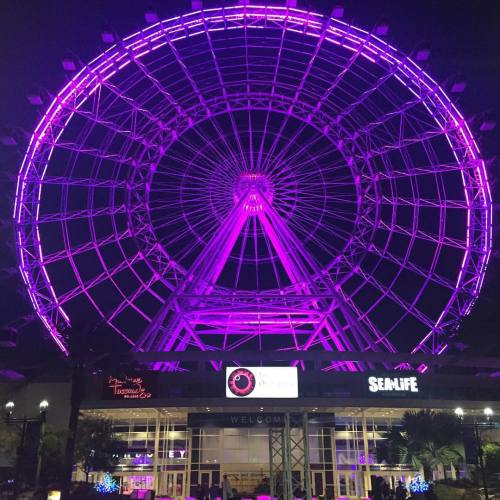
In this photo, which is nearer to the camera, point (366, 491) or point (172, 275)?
point (366, 491)

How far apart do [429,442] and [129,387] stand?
16088 millimetres

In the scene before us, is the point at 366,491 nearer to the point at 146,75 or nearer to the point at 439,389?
the point at 439,389

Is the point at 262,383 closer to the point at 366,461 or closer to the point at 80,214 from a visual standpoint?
the point at 366,461

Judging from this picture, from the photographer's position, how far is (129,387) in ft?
100

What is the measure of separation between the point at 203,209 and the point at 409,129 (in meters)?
13.8

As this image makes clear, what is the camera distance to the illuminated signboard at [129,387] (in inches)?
1201

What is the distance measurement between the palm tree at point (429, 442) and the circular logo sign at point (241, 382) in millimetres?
8431

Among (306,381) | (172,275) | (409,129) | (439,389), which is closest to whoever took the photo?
(306,381)

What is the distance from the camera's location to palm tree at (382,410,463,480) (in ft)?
94.7

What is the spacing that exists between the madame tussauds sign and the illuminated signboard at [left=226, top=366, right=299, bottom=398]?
4.40 meters

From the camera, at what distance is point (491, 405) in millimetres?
32531

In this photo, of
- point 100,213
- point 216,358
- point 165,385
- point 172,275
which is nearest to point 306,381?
point 216,358

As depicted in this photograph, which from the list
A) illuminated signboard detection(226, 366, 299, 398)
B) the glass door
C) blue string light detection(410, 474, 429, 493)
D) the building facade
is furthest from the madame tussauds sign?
the glass door

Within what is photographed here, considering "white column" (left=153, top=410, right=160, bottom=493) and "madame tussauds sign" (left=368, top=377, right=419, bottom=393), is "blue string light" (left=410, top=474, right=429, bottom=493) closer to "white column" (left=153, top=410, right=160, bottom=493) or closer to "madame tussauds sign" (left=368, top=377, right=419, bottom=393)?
"madame tussauds sign" (left=368, top=377, right=419, bottom=393)
